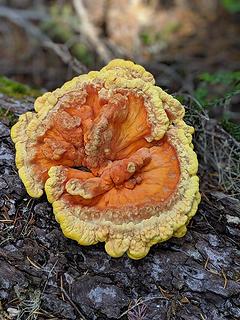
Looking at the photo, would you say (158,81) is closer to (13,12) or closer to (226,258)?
(13,12)

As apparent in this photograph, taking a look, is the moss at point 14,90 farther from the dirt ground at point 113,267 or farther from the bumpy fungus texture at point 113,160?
the bumpy fungus texture at point 113,160

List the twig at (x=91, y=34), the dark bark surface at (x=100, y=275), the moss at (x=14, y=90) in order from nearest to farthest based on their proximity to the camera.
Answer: the dark bark surface at (x=100, y=275)
the moss at (x=14, y=90)
the twig at (x=91, y=34)

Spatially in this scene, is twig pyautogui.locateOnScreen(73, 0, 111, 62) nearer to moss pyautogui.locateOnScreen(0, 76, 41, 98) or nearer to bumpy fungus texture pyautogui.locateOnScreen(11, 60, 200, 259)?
moss pyautogui.locateOnScreen(0, 76, 41, 98)

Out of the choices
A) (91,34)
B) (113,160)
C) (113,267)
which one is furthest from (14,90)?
(91,34)

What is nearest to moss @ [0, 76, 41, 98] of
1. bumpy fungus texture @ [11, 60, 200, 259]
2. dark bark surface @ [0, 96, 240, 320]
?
bumpy fungus texture @ [11, 60, 200, 259]

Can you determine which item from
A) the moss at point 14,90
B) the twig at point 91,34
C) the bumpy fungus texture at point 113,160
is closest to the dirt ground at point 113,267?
the bumpy fungus texture at point 113,160

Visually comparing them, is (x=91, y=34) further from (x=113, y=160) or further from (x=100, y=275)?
(x=100, y=275)

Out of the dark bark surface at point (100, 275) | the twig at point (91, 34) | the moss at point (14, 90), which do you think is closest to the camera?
the dark bark surface at point (100, 275)
